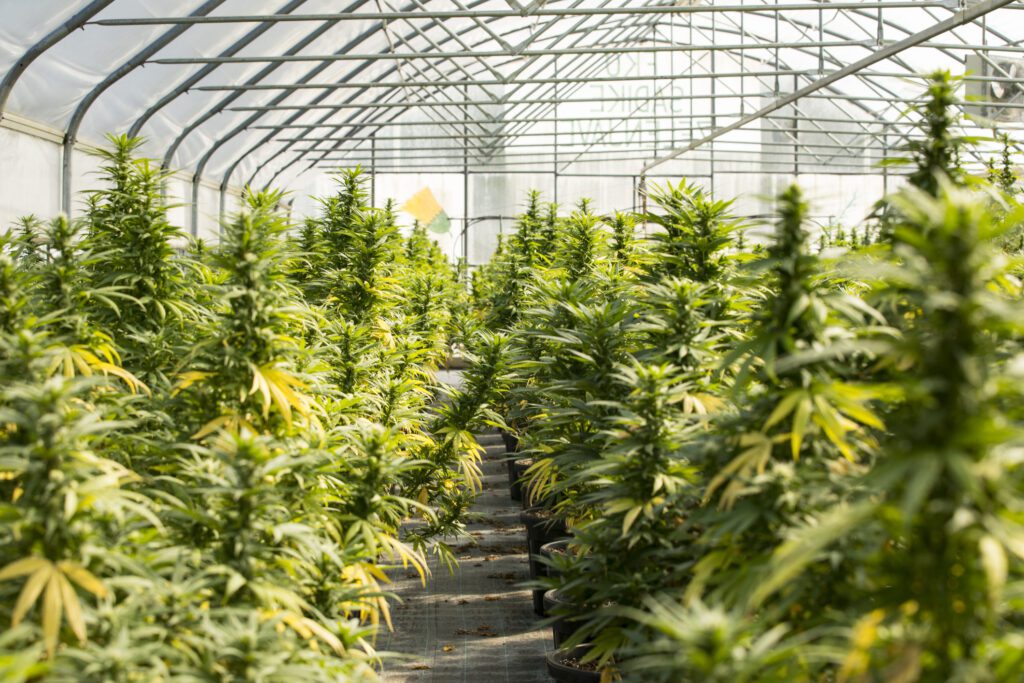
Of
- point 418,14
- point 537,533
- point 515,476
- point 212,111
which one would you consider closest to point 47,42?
point 418,14

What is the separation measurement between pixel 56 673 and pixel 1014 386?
1.60m

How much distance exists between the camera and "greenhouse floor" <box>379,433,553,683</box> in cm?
393

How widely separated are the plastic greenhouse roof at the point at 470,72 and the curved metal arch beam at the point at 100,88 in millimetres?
19

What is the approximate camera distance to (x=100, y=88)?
281 inches

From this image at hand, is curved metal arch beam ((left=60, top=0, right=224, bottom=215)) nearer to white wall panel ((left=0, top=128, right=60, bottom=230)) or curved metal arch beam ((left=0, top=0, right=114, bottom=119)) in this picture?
white wall panel ((left=0, top=128, right=60, bottom=230))

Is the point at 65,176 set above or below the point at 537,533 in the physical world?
above

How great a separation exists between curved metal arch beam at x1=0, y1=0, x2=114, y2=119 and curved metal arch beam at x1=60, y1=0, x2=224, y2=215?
741mm

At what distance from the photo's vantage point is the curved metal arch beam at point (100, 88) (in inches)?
261

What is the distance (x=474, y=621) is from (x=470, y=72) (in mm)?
10332

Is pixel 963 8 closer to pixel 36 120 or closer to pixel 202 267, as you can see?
pixel 202 267

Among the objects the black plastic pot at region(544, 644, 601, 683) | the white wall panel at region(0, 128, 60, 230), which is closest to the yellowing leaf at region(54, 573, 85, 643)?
the black plastic pot at region(544, 644, 601, 683)

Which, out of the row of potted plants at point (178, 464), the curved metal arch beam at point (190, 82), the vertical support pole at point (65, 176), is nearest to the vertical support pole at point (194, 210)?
the curved metal arch beam at point (190, 82)

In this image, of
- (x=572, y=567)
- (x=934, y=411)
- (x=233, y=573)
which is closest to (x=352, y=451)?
(x=572, y=567)

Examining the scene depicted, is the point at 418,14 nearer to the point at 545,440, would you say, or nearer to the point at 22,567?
the point at 545,440
